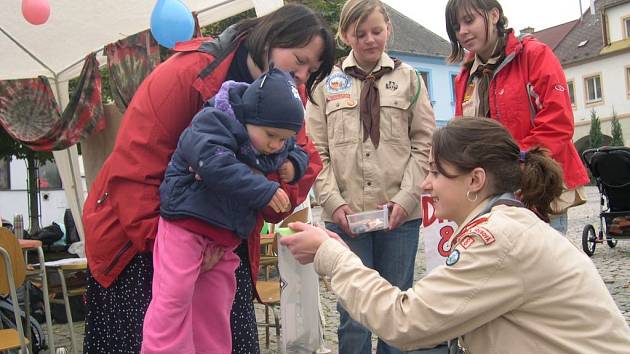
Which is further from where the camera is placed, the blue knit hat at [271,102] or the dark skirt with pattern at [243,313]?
the dark skirt with pattern at [243,313]

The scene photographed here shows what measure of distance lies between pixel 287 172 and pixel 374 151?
4.28 ft

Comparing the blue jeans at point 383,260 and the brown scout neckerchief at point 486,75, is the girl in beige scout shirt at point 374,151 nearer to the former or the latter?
the blue jeans at point 383,260

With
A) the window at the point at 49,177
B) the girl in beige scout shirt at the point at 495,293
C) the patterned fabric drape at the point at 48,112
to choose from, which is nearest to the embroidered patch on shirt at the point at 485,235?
the girl in beige scout shirt at the point at 495,293

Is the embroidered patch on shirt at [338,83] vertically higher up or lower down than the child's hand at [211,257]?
higher up

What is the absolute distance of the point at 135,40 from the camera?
6871 mm

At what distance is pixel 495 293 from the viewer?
1563 mm

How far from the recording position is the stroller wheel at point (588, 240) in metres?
8.62

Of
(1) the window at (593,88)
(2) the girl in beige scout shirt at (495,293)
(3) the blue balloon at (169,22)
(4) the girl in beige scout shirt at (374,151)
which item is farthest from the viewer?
(1) the window at (593,88)

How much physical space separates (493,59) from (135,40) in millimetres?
4798

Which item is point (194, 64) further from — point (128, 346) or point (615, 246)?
point (615, 246)

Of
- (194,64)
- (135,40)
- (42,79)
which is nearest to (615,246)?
(135,40)

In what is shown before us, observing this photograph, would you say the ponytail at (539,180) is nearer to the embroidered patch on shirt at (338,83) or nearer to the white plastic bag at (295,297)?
the white plastic bag at (295,297)

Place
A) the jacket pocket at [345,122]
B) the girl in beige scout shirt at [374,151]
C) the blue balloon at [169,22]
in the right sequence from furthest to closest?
the blue balloon at [169,22] → the jacket pocket at [345,122] → the girl in beige scout shirt at [374,151]

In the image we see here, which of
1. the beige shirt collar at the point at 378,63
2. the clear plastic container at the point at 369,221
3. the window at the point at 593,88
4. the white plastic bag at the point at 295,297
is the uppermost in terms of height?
the window at the point at 593,88
